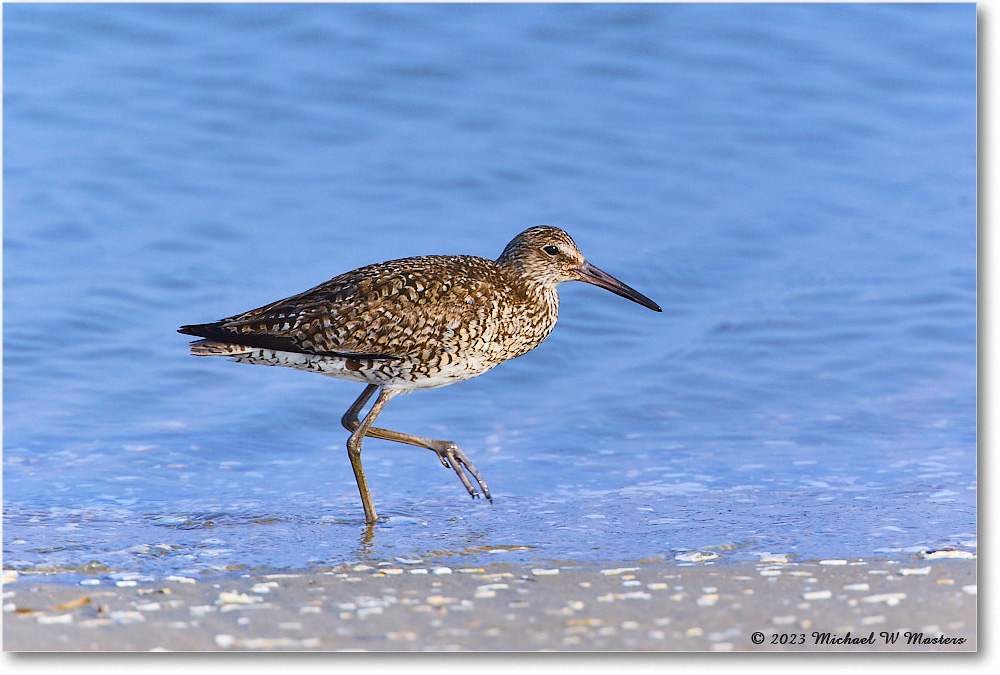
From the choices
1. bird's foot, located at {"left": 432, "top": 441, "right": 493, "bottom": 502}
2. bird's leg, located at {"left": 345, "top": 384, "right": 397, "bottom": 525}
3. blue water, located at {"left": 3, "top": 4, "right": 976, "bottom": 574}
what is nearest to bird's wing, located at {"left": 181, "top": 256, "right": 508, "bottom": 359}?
bird's leg, located at {"left": 345, "top": 384, "right": 397, "bottom": 525}

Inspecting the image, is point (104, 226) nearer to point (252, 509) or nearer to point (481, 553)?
point (252, 509)

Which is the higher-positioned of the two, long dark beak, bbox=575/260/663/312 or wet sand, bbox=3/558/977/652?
long dark beak, bbox=575/260/663/312

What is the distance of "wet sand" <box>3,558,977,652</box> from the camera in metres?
4.46

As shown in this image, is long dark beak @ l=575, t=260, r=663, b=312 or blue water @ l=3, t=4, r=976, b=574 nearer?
blue water @ l=3, t=4, r=976, b=574

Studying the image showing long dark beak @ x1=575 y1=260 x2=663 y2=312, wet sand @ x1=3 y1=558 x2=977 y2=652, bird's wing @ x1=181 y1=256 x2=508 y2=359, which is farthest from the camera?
long dark beak @ x1=575 y1=260 x2=663 y2=312

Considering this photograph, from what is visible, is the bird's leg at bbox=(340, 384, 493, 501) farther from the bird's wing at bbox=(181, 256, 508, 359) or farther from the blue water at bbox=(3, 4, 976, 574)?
the bird's wing at bbox=(181, 256, 508, 359)

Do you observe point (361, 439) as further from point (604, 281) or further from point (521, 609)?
point (521, 609)

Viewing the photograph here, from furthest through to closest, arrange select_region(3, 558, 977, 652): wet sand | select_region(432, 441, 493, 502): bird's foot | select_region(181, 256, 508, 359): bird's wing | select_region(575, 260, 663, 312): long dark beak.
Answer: select_region(575, 260, 663, 312): long dark beak, select_region(432, 441, 493, 502): bird's foot, select_region(181, 256, 508, 359): bird's wing, select_region(3, 558, 977, 652): wet sand

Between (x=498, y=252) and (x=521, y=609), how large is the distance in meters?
5.78

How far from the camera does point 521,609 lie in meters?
4.79

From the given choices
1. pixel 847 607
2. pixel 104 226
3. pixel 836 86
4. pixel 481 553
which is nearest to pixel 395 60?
pixel 104 226

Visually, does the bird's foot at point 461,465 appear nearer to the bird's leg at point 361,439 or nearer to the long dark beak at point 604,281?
the bird's leg at point 361,439

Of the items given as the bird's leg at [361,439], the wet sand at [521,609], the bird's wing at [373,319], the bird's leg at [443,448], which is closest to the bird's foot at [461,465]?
the bird's leg at [443,448]

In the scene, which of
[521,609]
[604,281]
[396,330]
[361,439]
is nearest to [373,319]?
[396,330]
